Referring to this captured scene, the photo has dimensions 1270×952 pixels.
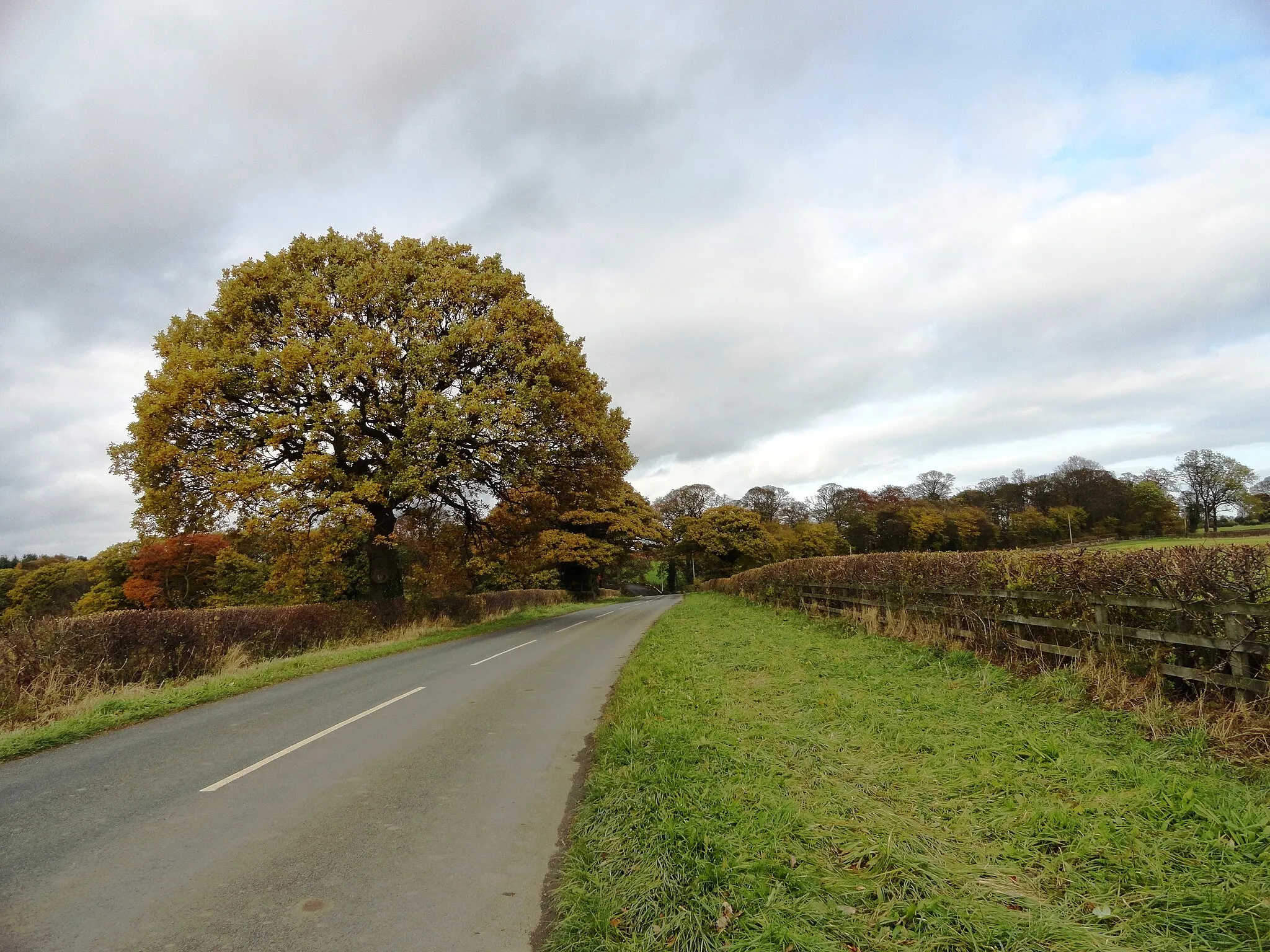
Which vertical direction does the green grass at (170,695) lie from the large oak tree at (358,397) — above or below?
below

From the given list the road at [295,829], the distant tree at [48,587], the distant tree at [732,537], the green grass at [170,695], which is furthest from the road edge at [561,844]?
the distant tree at [48,587]

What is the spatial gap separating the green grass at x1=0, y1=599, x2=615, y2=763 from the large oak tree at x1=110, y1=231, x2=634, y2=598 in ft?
14.3

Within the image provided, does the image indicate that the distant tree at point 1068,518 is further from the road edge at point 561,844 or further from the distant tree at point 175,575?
the distant tree at point 175,575

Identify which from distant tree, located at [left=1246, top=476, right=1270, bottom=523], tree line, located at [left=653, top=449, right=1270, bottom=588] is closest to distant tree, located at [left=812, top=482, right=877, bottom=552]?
tree line, located at [left=653, top=449, right=1270, bottom=588]

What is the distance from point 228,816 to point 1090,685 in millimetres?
8336

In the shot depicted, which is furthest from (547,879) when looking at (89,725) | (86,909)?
(89,725)

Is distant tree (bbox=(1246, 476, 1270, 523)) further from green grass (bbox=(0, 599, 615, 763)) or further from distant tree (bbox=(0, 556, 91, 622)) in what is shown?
A: distant tree (bbox=(0, 556, 91, 622))

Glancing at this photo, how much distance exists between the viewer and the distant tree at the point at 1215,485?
83.0m

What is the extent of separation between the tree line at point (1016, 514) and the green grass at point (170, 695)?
177 ft

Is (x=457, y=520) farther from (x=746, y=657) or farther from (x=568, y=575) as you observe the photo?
(x=568, y=575)

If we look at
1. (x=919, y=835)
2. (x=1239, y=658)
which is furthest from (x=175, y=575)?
A: (x=1239, y=658)

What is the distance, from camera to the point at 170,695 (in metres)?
9.84

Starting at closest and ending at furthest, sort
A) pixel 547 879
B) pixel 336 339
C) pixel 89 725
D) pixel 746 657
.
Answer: pixel 547 879 → pixel 89 725 → pixel 746 657 → pixel 336 339

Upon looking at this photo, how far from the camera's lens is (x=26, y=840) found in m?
4.53
